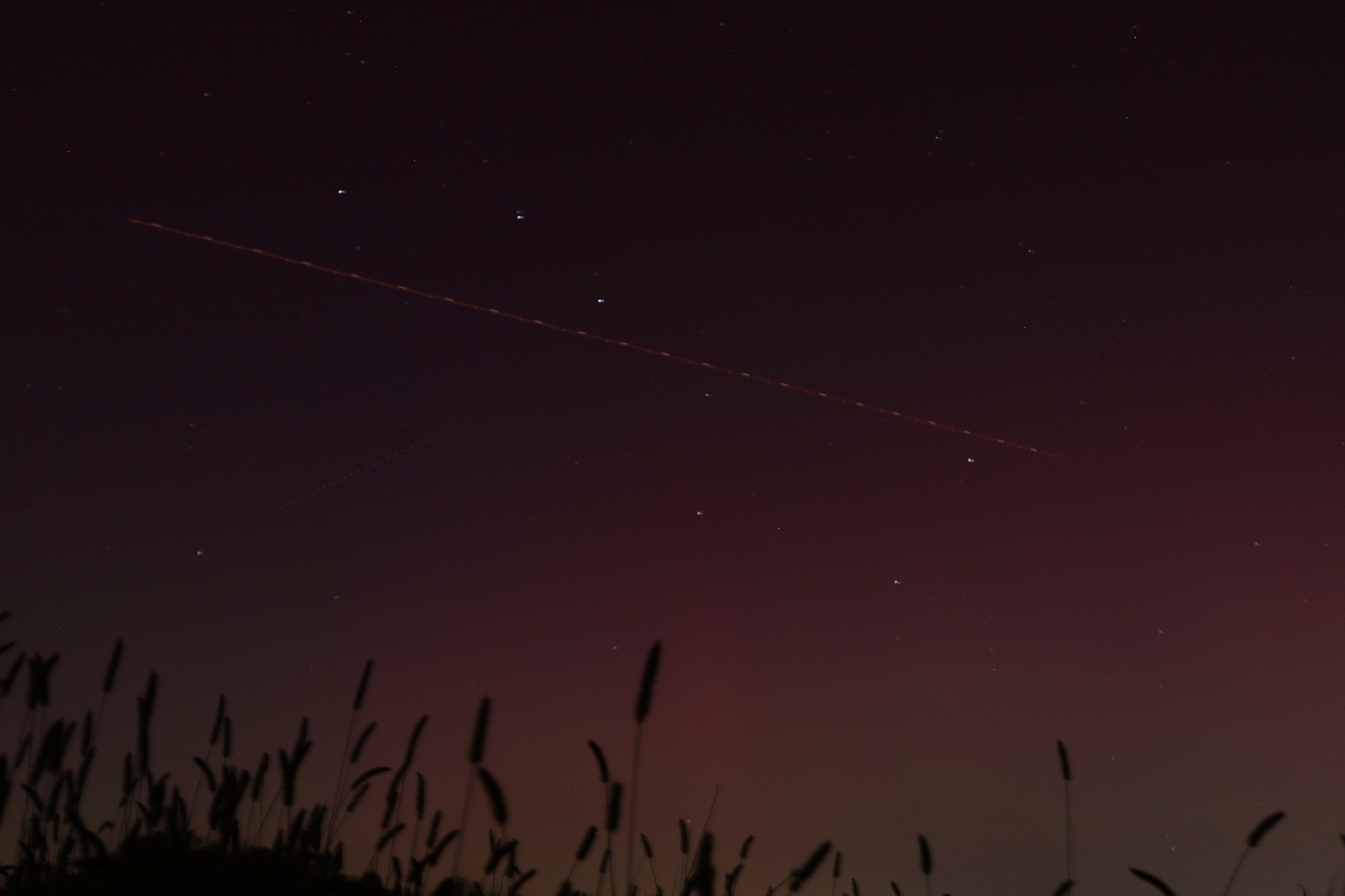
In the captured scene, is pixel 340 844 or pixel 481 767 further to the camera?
pixel 340 844

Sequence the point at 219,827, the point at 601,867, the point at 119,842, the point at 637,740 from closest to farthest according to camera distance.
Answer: the point at 637,740 < the point at 219,827 < the point at 601,867 < the point at 119,842

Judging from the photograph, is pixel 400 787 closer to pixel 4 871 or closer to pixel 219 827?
pixel 219 827

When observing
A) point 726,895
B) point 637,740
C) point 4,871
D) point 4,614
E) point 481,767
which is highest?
point 637,740

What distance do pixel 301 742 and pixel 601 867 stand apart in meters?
1.09

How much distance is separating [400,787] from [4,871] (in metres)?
1.36

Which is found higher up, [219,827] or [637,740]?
[637,740]

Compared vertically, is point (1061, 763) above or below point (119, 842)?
above

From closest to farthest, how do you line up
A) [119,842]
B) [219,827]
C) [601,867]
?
[219,827], [601,867], [119,842]

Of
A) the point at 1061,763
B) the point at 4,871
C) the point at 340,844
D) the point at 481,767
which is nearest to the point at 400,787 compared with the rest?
the point at 340,844

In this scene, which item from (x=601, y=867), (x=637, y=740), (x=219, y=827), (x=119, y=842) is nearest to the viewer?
(x=637, y=740)

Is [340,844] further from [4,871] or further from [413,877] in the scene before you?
[4,871]

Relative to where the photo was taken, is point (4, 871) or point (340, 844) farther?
point (340, 844)

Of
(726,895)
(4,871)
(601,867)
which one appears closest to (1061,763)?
(726,895)

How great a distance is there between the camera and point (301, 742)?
11.2 ft
